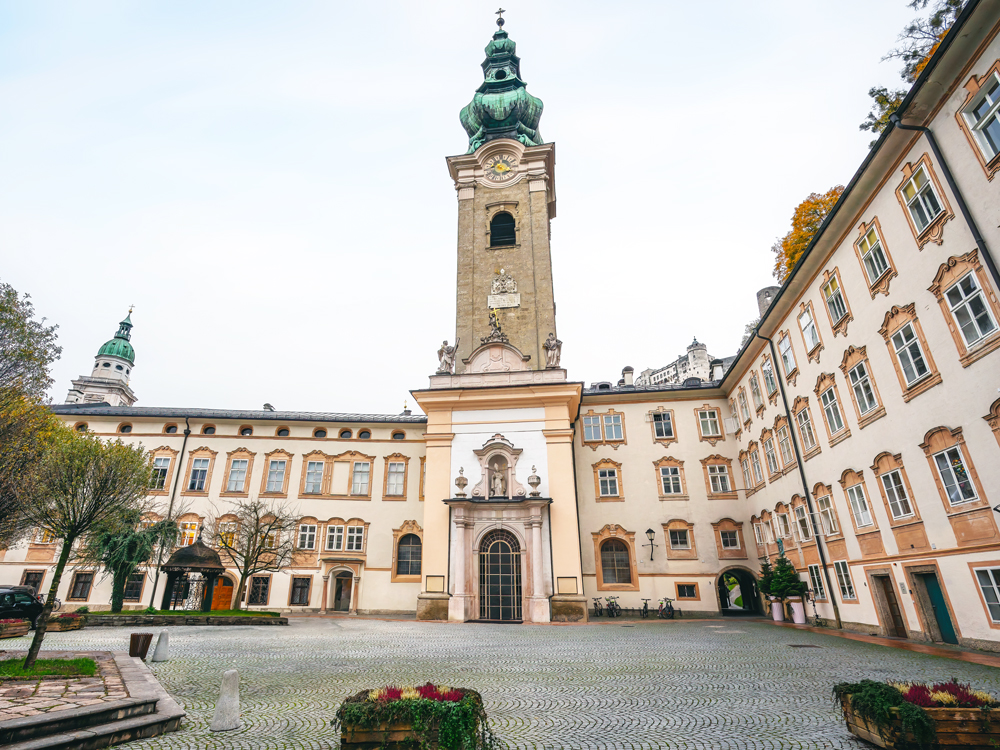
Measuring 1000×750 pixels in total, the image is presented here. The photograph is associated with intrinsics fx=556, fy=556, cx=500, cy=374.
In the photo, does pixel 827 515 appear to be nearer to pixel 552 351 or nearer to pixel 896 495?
pixel 896 495

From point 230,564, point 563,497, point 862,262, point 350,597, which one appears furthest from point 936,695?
point 230,564

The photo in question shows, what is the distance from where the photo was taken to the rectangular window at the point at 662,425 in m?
31.4

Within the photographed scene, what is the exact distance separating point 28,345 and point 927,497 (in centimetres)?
2166

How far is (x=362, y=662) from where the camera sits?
12.0 metres

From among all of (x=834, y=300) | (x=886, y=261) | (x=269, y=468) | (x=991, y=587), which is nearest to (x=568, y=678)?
(x=991, y=587)

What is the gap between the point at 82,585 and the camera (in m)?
31.0

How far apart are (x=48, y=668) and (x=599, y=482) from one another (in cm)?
2520

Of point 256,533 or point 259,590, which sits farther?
point 259,590

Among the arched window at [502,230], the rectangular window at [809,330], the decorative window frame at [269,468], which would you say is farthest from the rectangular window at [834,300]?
the decorative window frame at [269,468]

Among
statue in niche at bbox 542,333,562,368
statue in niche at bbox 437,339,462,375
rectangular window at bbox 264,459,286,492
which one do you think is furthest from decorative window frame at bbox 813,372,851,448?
rectangular window at bbox 264,459,286,492

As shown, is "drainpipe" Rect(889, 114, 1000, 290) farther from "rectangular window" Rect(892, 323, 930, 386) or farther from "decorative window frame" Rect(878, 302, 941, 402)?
"rectangular window" Rect(892, 323, 930, 386)

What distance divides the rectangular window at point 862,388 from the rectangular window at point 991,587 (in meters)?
5.06

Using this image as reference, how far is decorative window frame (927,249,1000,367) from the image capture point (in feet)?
37.1

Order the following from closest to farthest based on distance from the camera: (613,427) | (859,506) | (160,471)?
(859,506)
(613,427)
(160,471)
